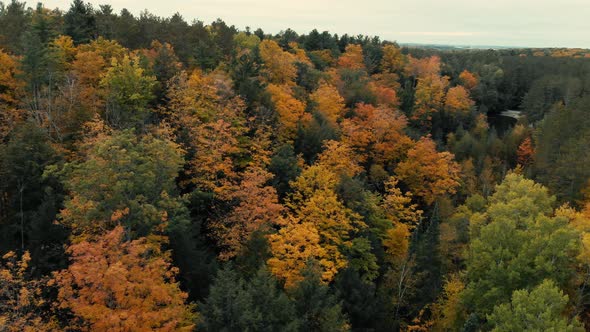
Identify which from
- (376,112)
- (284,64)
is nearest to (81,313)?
(376,112)

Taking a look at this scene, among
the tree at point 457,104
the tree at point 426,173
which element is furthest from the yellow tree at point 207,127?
the tree at point 457,104

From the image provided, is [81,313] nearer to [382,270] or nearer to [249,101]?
[382,270]

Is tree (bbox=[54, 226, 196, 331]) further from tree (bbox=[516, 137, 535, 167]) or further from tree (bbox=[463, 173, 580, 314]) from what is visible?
tree (bbox=[516, 137, 535, 167])

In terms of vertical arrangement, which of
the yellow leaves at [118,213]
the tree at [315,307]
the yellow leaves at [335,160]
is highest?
the yellow leaves at [118,213]

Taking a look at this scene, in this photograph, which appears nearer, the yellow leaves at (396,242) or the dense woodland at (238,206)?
the dense woodland at (238,206)

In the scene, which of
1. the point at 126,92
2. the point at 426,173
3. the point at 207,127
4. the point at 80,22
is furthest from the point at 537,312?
the point at 80,22

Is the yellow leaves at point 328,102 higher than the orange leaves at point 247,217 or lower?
higher

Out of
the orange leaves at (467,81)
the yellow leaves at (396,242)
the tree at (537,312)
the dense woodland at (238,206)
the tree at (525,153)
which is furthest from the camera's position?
the orange leaves at (467,81)

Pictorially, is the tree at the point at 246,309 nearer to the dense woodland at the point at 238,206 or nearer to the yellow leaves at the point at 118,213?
the dense woodland at the point at 238,206
